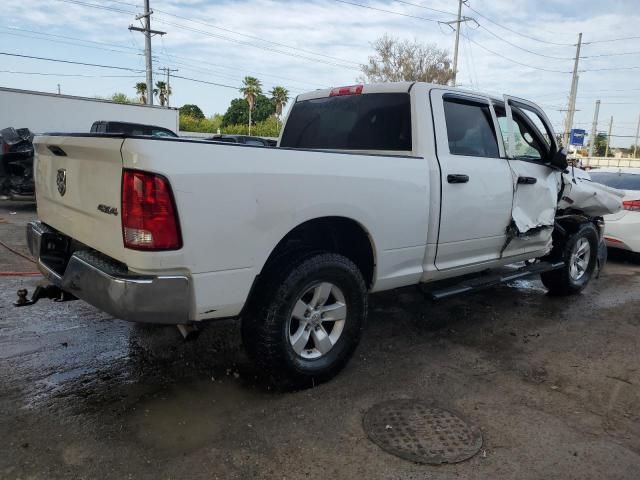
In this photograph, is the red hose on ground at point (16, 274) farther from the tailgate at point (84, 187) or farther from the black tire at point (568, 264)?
the black tire at point (568, 264)

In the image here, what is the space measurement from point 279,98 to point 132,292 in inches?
2758

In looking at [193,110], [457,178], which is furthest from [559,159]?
[193,110]

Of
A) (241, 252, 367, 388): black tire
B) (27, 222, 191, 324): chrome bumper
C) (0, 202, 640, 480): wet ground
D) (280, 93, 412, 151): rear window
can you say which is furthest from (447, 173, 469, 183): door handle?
(27, 222, 191, 324): chrome bumper

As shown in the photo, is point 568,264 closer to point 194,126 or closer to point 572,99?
point 572,99

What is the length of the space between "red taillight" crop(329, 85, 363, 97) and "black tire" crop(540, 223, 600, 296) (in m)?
3.00

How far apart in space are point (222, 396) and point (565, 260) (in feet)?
13.7

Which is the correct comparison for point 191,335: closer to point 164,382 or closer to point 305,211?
point 164,382

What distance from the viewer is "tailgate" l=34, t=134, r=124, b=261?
8.77 feet

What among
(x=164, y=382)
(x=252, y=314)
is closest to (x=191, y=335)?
(x=252, y=314)

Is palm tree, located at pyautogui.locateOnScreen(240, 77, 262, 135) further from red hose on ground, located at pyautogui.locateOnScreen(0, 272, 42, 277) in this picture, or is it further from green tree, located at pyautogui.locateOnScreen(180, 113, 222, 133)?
red hose on ground, located at pyautogui.locateOnScreen(0, 272, 42, 277)

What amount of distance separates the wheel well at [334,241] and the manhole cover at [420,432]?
0.93m

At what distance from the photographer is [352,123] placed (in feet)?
14.5

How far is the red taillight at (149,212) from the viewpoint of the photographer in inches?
98.3

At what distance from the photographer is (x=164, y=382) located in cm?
345
